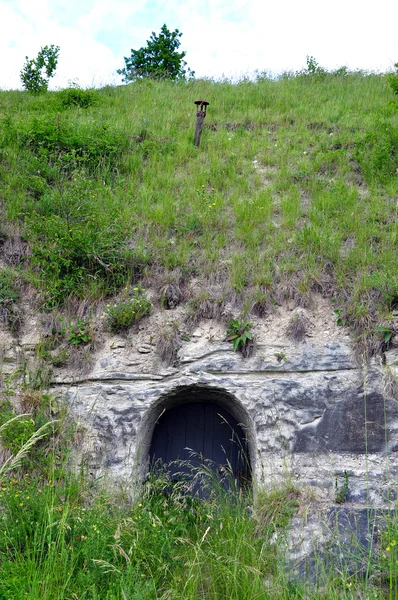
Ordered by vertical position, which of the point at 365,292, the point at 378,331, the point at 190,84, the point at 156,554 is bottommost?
the point at 156,554

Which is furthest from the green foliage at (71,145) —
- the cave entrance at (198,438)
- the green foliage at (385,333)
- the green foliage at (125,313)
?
the green foliage at (385,333)

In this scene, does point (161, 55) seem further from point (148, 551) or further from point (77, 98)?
point (148, 551)

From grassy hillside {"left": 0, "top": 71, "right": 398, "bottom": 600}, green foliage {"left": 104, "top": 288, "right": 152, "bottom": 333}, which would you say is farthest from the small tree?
green foliage {"left": 104, "top": 288, "right": 152, "bottom": 333}

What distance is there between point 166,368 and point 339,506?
2552 mm

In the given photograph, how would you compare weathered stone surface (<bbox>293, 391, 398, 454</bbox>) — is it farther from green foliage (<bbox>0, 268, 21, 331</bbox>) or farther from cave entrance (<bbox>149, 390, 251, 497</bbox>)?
green foliage (<bbox>0, 268, 21, 331</bbox>)

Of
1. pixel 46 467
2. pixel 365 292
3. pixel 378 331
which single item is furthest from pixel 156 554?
pixel 365 292

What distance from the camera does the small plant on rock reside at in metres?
7.02

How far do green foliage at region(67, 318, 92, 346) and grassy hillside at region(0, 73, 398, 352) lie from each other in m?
0.49

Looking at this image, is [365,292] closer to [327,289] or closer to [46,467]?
[327,289]

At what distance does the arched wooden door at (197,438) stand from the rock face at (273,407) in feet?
1.41

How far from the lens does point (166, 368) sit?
7035 millimetres

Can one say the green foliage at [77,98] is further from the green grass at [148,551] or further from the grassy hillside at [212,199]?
the green grass at [148,551]

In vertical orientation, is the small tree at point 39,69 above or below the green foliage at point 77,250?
above

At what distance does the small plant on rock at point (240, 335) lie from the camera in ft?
23.0
